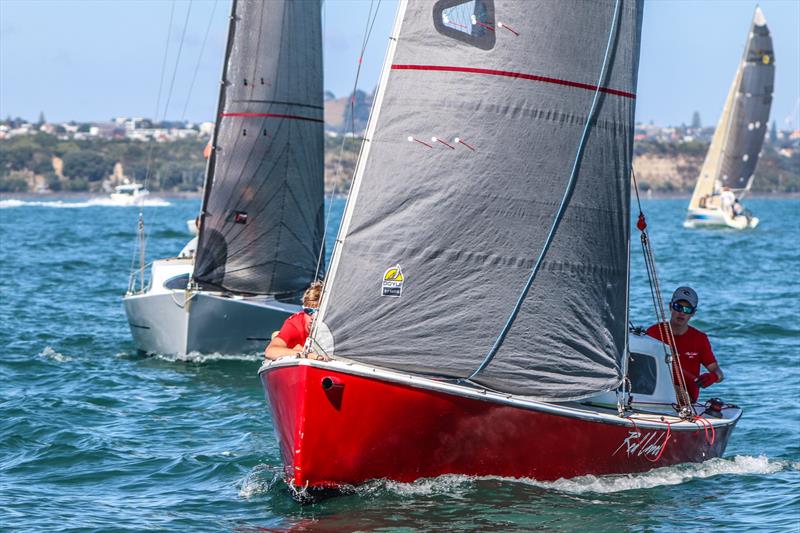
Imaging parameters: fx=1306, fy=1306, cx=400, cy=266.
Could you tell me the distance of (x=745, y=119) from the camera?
214ft

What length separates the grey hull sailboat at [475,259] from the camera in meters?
9.81

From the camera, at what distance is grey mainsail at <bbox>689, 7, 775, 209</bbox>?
210 feet

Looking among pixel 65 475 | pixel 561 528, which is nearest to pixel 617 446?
pixel 561 528

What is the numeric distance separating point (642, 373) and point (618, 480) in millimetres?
1166

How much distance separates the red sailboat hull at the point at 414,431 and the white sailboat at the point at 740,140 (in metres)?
56.5

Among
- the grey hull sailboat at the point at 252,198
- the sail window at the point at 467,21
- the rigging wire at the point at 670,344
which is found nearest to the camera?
the sail window at the point at 467,21

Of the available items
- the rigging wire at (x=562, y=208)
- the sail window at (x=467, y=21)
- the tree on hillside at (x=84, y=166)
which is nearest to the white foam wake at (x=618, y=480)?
the rigging wire at (x=562, y=208)

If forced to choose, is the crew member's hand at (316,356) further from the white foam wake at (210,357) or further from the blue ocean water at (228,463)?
the white foam wake at (210,357)

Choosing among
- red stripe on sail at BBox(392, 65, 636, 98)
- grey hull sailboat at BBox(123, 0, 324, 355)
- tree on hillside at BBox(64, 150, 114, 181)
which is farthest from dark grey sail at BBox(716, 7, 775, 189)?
tree on hillside at BBox(64, 150, 114, 181)

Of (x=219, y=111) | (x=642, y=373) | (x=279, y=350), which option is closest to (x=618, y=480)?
(x=642, y=373)

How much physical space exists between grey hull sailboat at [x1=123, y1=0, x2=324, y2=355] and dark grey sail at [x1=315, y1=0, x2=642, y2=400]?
8.61 metres

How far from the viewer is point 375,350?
993 centimetres

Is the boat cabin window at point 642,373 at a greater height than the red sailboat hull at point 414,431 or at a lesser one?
greater

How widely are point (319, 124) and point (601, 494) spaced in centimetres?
1053
